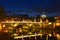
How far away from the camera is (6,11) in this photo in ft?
14.2

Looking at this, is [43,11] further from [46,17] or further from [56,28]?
[56,28]

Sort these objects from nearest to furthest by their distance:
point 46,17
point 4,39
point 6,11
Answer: point 4,39
point 6,11
point 46,17

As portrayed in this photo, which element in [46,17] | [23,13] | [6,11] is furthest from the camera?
[46,17]

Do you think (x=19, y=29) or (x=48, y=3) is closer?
(x=19, y=29)

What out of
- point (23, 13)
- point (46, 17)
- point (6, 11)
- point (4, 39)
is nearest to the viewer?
point (4, 39)

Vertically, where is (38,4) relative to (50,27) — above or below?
above

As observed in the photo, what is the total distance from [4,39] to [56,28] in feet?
6.99

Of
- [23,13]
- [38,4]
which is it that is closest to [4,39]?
[23,13]

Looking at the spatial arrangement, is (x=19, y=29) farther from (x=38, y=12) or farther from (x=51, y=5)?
(x=51, y=5)

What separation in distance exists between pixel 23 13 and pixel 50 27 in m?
0.87

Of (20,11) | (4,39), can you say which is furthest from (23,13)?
(4,39)

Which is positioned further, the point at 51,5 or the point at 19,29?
the point at 51,5

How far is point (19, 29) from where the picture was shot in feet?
14.4

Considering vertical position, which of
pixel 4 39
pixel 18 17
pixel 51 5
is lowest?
pixel 4 39
